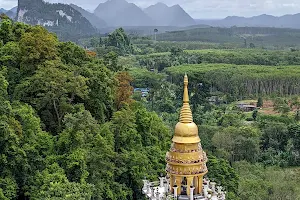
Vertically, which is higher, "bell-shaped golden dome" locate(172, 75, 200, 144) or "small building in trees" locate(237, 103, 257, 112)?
"bell-shaped golden dome" locate(172, 75, 200, 144)

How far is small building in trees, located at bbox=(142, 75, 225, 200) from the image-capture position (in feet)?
56.1

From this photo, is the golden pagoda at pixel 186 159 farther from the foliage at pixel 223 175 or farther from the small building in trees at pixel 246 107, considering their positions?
the small building in trees at pixel 246 107

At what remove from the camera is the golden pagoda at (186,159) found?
17.1m

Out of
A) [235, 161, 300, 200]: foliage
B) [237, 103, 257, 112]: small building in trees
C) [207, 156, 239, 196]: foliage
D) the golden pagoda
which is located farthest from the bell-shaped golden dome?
[237, 103, 257, 112]: small building in trees

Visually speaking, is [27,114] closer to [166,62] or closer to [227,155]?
[227,155]

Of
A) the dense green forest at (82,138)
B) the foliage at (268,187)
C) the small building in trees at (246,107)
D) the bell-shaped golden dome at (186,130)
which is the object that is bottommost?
the small building in trees at (246,107)

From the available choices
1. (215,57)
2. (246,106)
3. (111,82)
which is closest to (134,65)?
(215,57)

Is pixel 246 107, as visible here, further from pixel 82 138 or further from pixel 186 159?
pixel 186 159

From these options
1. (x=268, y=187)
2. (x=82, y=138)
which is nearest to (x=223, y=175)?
(x=268, y=187)

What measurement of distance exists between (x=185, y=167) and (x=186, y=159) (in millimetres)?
289

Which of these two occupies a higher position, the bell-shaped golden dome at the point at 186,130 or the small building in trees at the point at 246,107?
the bell-shaped golden dome at the point at 186,130

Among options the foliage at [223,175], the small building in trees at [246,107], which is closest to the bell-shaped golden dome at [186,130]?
the foliage at [223,175]

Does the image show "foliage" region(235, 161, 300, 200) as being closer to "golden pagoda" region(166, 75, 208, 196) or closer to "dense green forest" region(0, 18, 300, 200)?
"dense green forest" region(0, 18, 300, 200)

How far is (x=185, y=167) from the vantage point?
674 inches
